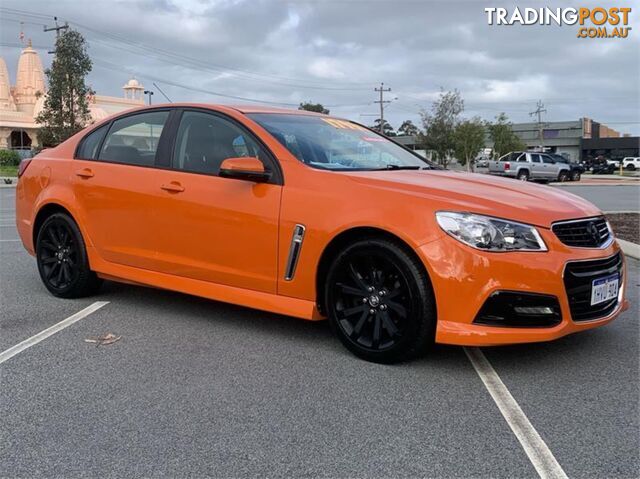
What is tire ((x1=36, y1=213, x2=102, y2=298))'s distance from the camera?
5.42 m

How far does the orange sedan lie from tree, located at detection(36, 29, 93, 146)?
89.8ft

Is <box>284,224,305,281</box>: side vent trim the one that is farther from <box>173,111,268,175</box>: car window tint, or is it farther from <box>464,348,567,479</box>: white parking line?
<box>464,348,567,479</box>: white parking line

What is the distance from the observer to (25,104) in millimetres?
55344

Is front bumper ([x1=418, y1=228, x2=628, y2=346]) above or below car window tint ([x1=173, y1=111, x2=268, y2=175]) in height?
below

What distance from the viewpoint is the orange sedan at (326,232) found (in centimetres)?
362

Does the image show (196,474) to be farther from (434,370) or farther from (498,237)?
(498,237)

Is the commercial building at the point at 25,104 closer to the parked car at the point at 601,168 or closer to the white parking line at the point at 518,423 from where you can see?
the parked car at the point at 601,168

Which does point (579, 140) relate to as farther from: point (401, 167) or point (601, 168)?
point (401, 167)

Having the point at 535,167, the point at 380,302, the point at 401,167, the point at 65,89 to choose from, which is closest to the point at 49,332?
the point at 380,302

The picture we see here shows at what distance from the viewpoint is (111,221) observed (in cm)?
511

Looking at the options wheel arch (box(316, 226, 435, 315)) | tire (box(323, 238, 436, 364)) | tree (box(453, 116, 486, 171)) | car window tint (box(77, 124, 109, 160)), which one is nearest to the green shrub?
tree (box(453, 116, 486, 171))

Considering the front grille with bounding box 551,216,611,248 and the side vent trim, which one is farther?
the side vent trim

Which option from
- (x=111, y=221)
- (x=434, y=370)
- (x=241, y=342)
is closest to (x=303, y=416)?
(x=434, y=370)

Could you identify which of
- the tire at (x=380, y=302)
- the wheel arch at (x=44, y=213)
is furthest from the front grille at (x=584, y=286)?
the wheel arch at (x=44, y=213)
